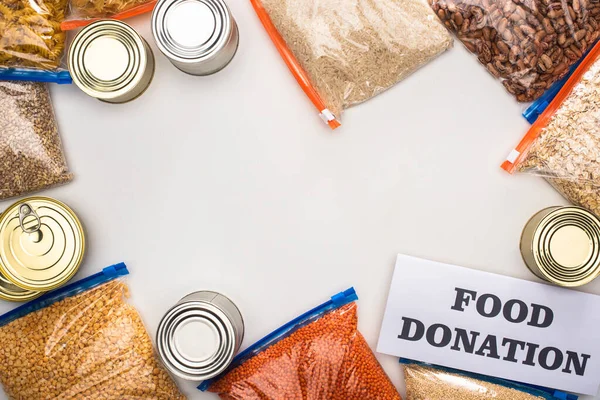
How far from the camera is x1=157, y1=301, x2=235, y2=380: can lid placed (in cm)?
116

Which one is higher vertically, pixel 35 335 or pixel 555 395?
pixel 35 335

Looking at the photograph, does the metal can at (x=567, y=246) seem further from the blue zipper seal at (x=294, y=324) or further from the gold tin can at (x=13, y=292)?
the gold tin can at (x=13, y=292)

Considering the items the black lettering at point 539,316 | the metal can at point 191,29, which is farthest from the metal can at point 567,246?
the metal can at point 191,29

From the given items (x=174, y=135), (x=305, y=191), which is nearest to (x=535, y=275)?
(x=305, y=191)

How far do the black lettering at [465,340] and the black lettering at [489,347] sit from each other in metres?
0.02

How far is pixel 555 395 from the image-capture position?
128 centimetres

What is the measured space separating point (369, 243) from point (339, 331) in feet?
0.71

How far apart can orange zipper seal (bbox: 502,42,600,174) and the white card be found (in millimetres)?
270

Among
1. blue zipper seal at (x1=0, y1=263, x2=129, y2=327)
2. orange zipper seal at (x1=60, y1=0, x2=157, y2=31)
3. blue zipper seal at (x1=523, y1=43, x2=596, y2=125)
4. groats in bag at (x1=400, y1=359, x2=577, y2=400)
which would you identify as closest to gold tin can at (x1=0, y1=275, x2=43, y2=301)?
blue zipper seal at (x1=0, y1=263, x2=129, y2=327)

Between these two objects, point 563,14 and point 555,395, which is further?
point 555,395

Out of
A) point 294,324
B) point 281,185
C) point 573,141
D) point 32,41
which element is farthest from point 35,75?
point 573,141

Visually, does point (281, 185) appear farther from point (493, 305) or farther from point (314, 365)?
point (493, 305)

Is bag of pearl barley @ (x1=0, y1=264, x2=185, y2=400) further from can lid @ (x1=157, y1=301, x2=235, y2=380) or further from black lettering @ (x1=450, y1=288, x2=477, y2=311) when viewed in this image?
black lettering @ (x1=450, y1=288, x2=477, y2=311)

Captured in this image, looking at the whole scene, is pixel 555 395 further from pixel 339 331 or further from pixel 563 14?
pixel 563 14
